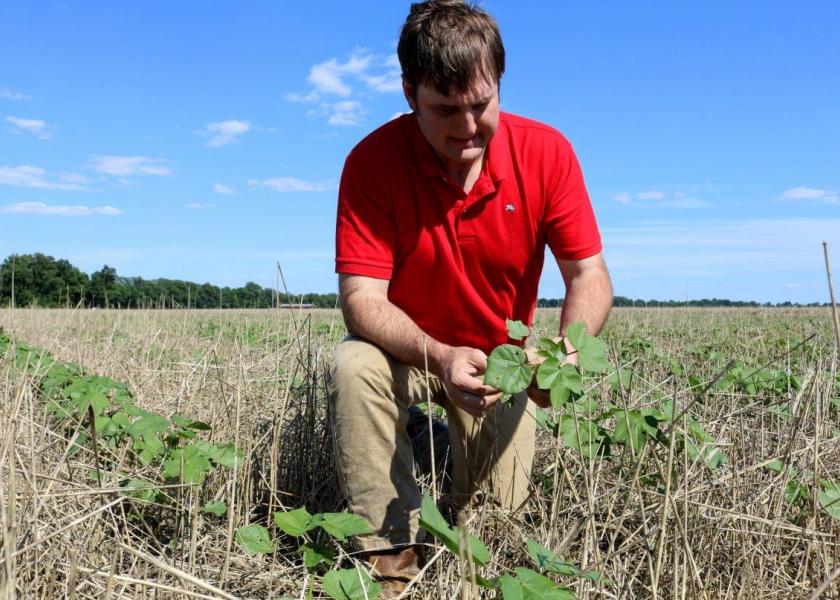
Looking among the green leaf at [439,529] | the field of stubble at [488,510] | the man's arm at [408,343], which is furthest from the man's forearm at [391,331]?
the green leaf at [439,529]

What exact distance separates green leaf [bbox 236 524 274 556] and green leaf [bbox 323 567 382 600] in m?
0.34

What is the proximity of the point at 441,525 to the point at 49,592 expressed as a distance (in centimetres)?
99

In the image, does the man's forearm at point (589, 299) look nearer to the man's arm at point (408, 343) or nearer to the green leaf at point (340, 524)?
the man's arm at point (408, 343)

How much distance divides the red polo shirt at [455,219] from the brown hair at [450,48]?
308 mm

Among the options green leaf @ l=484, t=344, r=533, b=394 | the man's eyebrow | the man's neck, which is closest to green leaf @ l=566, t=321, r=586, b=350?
green leaf @ l=484, t=344, r=533, b=394

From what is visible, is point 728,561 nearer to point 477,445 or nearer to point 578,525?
point 578,525

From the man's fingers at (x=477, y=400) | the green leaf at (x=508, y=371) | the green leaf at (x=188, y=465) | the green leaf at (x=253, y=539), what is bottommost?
the green leaf at (x=253, y=539)

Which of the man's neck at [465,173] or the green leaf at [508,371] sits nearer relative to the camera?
the green leaf at [508,371]

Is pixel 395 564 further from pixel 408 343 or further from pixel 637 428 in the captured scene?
pixel 637 428

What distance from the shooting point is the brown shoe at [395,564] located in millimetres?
2275

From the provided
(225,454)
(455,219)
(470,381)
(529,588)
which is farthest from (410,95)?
(529,588)

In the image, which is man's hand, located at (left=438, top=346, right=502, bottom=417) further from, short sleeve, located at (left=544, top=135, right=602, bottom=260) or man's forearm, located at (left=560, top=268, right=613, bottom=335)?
short sleeve, located at (left=544, top=135, right=602, bottom=260)

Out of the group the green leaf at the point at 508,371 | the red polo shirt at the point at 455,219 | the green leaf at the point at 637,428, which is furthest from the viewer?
the red polo shirt at the point at 455,219

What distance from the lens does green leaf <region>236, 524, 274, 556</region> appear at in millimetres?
1936
